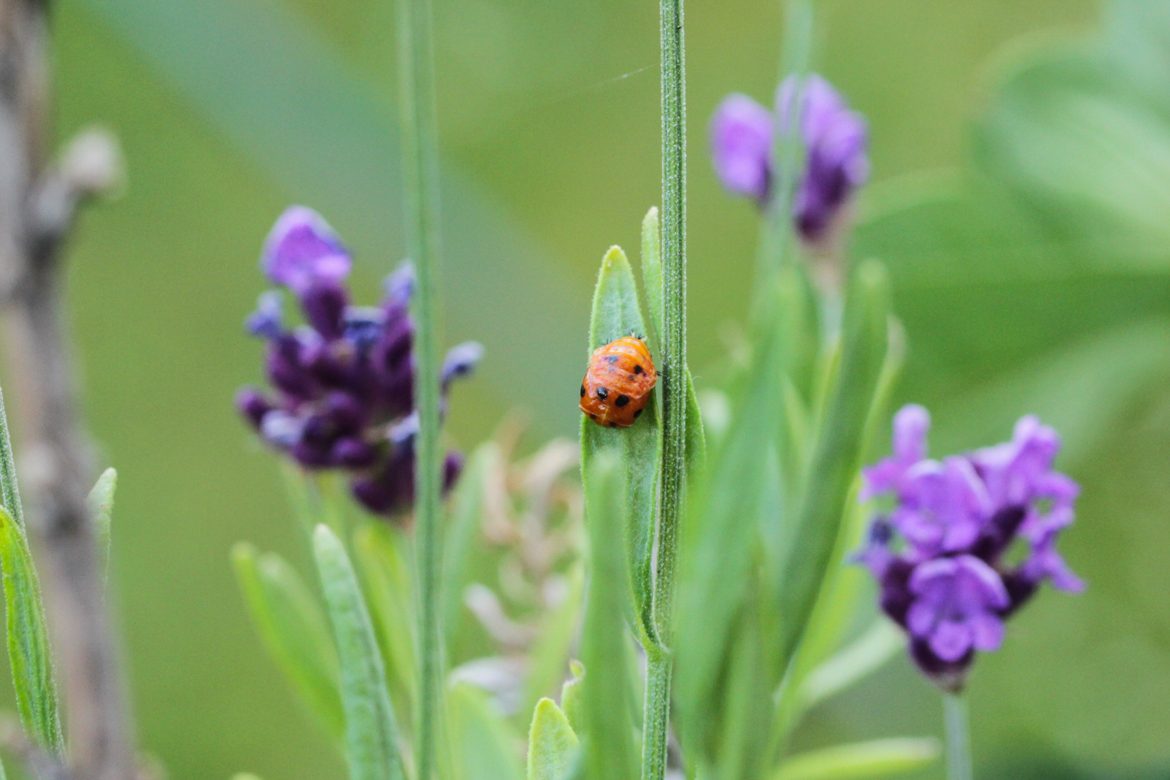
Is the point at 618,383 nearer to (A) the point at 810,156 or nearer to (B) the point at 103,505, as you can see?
(B) the point at 103,505

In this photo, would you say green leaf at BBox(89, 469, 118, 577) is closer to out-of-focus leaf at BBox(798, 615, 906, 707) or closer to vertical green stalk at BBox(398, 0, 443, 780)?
vertical green stalk at BBox(398, 0, 443, 780)

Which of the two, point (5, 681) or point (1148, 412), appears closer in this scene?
point (1148, 412)

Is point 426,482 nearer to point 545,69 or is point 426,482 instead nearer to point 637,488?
point 637,488

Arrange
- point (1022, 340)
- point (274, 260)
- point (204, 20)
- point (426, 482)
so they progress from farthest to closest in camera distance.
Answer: point (204, 20) → point (1022, 340) → point (274, 260) → point (426, 482)

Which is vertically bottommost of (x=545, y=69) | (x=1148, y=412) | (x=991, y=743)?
(x=991, y=743)

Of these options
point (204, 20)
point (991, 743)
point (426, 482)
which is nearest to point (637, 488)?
point (426, 482)

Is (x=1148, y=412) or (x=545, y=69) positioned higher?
(x=545, y=69)

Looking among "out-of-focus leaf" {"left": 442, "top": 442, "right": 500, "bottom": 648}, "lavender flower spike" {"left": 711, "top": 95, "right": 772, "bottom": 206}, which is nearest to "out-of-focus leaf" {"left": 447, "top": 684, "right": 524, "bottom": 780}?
"out-of-focus leaf" {"left": 442, "top": 442, "right": 500, "bottom": 648}
